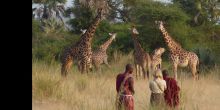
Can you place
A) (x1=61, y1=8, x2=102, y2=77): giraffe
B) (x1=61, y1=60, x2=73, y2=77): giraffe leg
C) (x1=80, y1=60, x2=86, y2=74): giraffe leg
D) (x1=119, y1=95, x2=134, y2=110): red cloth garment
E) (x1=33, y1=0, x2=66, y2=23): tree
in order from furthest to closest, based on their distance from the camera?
(x1=33, y1=0, x2=66, y2=23): tree, (x1=61, y1=8, x2=102, y2=77): giraffe, (x1=80, y1=60, x2=86, y2=74): giraffe leg, (x1=61, y1=60, x2=73, y2=77): giraffe leg, (x1=119, y1=95, x2=134, y2=110): red cloth garment

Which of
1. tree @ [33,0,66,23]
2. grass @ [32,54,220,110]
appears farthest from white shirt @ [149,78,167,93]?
tree @ [33,0,66,23]

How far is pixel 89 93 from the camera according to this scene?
12.1 meters

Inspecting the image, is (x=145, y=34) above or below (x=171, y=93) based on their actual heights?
below

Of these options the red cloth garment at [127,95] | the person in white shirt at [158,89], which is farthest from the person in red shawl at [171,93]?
the red cloth garment at [127,95]

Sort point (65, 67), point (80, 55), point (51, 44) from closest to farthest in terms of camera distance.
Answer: point (65, 67), point (80, 55), point (51, 44)

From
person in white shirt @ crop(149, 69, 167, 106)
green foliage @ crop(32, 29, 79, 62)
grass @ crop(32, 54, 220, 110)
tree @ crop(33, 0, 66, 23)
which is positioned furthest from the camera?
tree @ crop(33, 0, 66, 23)

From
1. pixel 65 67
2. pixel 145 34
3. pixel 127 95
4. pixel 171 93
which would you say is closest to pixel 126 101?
pixel 127 95

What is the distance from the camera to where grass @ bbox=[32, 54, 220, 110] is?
9.95 meters

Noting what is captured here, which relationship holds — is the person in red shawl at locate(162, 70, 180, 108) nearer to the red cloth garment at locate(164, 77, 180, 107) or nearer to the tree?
the red cloth garment at locate(164, 77, 180, 107)

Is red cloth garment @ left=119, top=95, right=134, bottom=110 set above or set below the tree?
above

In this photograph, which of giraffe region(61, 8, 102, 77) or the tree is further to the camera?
the tree

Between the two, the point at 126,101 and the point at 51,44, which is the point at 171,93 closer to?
the point at 126,101

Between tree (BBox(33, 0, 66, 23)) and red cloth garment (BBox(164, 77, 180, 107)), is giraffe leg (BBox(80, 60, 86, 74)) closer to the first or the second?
red cloth garment (BBox(164, 77, 180, 107))

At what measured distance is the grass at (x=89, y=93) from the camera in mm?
9953
